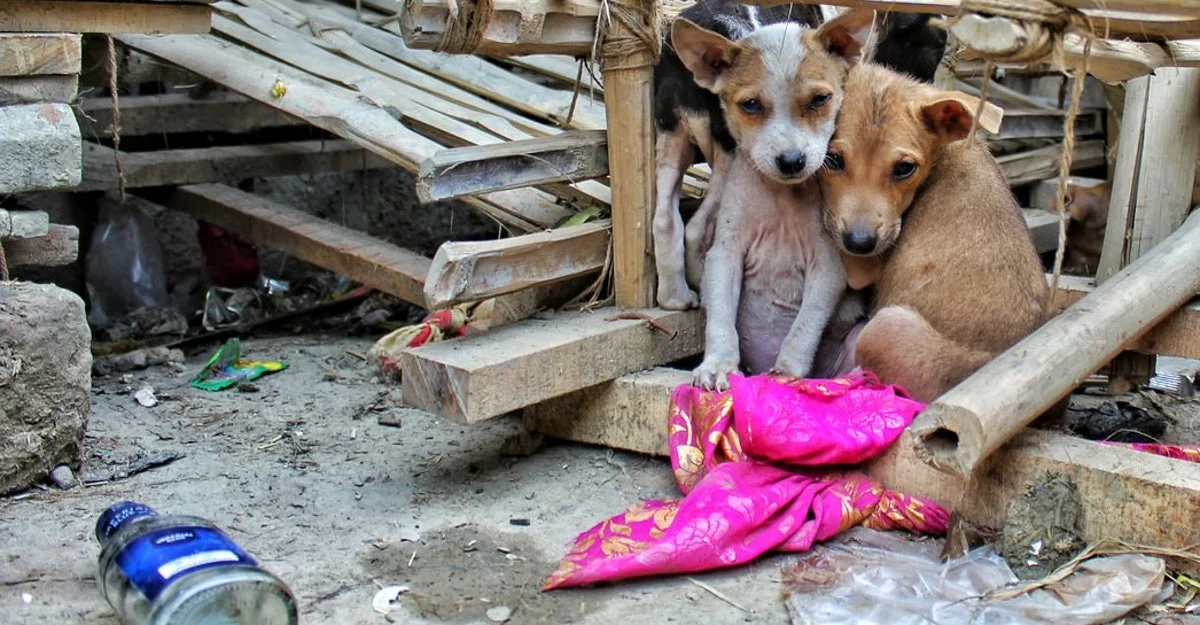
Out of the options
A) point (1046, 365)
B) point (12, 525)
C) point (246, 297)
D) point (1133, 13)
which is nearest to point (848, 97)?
point (1046, 365)

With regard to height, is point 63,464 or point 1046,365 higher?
point 1046,365

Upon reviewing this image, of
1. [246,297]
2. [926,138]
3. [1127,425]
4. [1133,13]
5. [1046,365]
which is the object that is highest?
[1133,13]

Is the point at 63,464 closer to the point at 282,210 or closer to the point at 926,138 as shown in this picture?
the point at 282,210

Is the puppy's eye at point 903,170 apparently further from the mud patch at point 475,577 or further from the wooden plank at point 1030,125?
the wooden plank at point 1030,125

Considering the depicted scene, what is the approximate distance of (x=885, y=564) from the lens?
148 inches

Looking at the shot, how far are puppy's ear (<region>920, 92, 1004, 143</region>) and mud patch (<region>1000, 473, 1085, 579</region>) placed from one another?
1228mm

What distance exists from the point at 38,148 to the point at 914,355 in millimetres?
2924

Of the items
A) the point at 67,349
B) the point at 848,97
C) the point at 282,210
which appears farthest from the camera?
the point at 282,210

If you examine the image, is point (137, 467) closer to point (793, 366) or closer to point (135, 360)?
point (135, 360)

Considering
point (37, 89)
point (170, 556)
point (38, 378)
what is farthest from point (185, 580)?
point (37, 89)

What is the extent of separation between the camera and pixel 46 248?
4.57 meters

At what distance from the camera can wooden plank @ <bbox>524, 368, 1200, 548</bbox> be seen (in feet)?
12.0

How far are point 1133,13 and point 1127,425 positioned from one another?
8.17 feet

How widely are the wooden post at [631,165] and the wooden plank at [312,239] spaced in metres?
1.08
